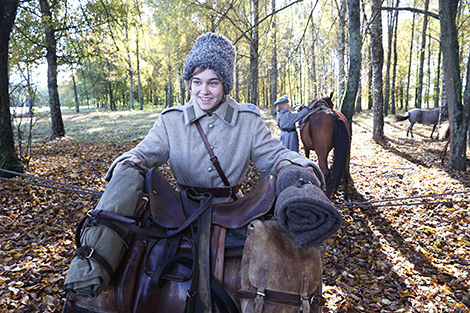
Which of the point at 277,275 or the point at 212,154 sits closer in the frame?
the point at 277,275

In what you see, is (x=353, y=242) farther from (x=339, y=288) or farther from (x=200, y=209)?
(x=200, y=209)

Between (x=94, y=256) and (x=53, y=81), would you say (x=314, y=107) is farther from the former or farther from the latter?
(x=53, y=81)

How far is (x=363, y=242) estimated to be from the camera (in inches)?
166

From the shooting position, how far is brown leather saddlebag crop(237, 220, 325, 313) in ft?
4.20

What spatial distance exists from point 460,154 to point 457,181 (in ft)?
4.09

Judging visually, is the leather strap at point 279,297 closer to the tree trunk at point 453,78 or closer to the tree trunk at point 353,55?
the tree trunk at point 353,55

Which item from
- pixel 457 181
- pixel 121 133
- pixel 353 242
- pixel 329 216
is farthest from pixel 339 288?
pixel 121 133

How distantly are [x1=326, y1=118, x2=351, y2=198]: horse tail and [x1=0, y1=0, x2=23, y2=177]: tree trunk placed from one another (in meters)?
6.48

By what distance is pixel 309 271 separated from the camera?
4.35 ft

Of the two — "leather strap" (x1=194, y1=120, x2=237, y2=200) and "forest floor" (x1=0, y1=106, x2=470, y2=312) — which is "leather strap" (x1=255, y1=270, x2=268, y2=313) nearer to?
"leather strap" (x1=194, y1=120, x2=237, y2=200)

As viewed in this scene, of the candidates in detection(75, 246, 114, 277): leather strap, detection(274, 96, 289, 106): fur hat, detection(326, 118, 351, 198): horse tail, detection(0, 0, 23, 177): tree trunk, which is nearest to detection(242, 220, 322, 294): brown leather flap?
detection(75, 246, 114, 277): leather strap

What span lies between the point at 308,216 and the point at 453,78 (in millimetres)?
7330

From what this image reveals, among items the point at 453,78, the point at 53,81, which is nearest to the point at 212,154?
the point at 453,78

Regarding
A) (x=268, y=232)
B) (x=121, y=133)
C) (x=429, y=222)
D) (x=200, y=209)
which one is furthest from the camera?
(x=121, y=133)
